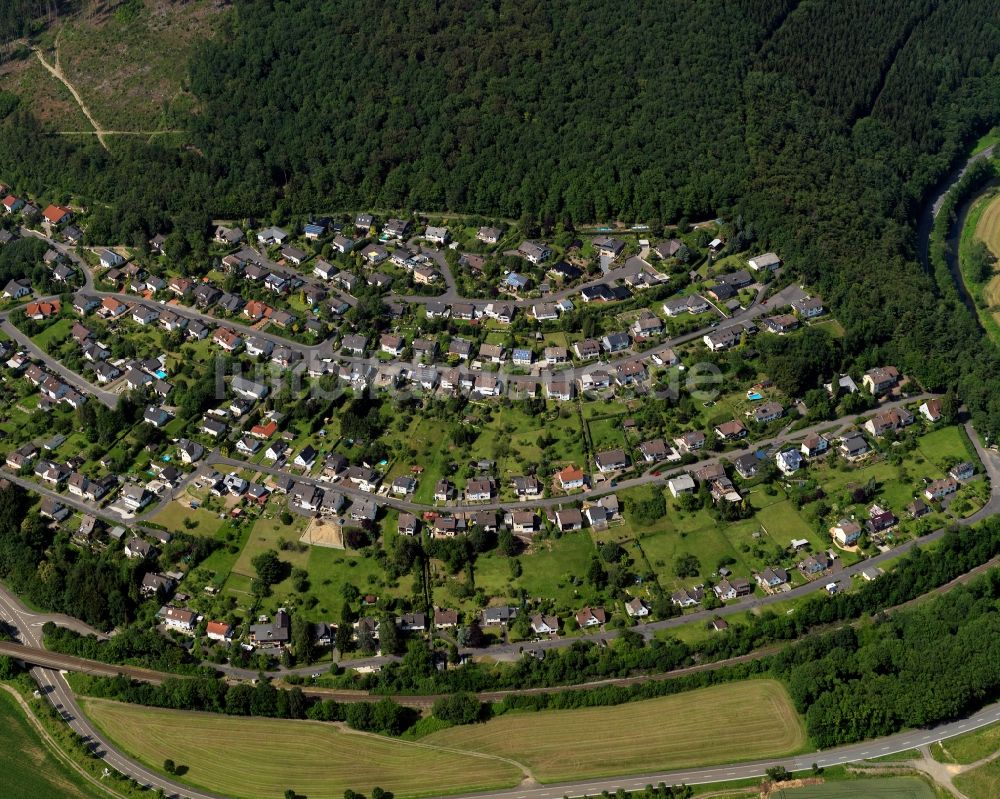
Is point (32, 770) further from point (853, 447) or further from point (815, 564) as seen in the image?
point (853, 447)

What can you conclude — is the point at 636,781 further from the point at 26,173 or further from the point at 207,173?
the point at 26,173

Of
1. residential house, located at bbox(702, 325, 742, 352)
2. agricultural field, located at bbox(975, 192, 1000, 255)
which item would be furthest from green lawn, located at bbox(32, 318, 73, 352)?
agricultural field, located at bbox(975, 192, 1000, 255)

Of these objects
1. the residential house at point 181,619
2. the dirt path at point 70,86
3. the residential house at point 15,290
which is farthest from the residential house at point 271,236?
the residential house at point 181,619

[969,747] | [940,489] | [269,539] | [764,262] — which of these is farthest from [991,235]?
[269,539]

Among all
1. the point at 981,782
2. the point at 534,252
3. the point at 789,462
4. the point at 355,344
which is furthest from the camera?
the point at 534,252

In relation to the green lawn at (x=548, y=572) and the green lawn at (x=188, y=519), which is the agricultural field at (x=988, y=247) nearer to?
the green lawn at (x=548, y=572)

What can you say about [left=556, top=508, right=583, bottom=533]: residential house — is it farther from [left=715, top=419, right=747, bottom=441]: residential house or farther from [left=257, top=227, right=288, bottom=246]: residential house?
[left=257, top=227, right=288, bottom=246]: residential house
